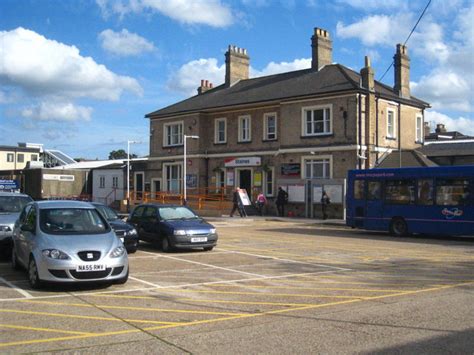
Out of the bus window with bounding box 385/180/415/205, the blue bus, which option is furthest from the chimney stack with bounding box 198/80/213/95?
the bus window with bounding box 385/180/415/205

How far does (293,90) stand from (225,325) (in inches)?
1176

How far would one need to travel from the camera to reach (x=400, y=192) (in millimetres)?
23125

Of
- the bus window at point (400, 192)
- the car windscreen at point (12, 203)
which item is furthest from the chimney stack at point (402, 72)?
the car windscreen at point (12, 203)

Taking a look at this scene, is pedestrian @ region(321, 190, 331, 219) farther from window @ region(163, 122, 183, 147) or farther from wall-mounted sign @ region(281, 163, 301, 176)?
window @ region(163, 122, 183, 147)

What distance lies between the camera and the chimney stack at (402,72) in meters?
37.6

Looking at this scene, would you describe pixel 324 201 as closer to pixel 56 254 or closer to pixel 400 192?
pixel 400 192

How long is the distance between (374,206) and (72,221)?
52.5ft

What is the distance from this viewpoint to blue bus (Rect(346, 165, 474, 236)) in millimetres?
20953

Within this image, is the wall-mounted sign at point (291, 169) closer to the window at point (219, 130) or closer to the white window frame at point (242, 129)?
the white window frame at point (242, 129)

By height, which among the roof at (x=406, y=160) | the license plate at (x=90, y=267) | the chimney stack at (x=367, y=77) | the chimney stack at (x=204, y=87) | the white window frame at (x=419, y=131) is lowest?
the license plate at (x=90, y=267)

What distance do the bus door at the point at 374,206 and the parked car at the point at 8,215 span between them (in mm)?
14633

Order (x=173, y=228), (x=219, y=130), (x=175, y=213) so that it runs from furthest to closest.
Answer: (x=219, y=130) < (x=175, y=213) < (x=173, y=228)

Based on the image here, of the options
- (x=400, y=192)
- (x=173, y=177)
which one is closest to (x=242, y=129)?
(x=173, y=177)

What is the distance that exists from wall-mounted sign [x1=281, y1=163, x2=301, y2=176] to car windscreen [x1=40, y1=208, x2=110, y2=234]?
80.4 ft
